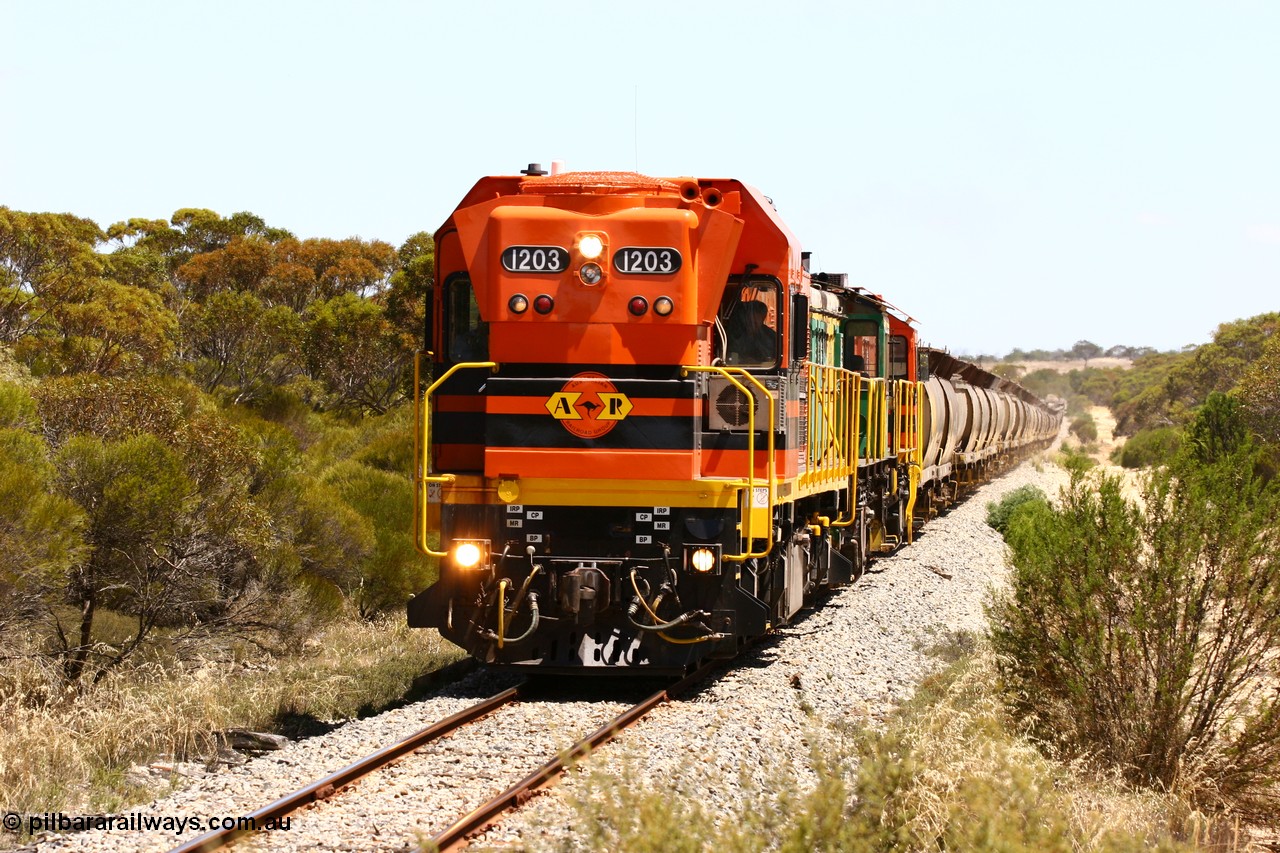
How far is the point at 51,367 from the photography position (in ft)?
74.4

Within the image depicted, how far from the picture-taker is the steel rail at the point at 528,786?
6.45m

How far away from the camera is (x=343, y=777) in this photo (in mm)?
7539

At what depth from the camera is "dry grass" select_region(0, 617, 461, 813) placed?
332 inches

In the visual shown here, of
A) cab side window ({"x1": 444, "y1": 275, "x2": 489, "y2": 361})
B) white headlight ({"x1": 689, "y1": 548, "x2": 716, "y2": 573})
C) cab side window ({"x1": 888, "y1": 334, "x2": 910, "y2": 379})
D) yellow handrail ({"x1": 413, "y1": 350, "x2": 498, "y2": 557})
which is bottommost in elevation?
white headlight ({"x1": 689, "y1": 548, "x2": 716, "y2": 573})

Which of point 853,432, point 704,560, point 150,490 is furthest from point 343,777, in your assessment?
point 853,432

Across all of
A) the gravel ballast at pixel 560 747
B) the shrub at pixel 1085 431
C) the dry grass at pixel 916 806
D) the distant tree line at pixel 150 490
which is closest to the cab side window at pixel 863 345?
the gravel ballast at pixel 560 747

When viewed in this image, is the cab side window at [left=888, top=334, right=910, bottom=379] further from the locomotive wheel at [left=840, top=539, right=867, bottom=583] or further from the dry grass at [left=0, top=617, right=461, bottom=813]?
the dry grass at [left=0, top=617, right=461, bottom=813]

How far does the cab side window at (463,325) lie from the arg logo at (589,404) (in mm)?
877

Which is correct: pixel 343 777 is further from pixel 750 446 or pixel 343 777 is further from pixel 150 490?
pixel 150 490

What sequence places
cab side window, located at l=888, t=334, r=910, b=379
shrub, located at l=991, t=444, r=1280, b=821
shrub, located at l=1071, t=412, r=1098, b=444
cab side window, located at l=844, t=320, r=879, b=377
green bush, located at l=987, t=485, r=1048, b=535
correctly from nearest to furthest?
1. shrub, located at l=991, t=444, r=1280, b=821
2. cab side window, located at l=844, t=320, r=879, b=377
3. cab side window, located at l=888, t=334, r=910, b=379
4. green bush, located at l=987, t=485, r=1048, b=535
5. shrub, located at l=1071, t=412, r=1098, b=444

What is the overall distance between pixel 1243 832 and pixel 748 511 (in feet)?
12.6

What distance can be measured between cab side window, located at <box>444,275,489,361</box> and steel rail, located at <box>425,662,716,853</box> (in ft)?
9.58

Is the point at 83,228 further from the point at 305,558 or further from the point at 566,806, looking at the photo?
the point at 566,806

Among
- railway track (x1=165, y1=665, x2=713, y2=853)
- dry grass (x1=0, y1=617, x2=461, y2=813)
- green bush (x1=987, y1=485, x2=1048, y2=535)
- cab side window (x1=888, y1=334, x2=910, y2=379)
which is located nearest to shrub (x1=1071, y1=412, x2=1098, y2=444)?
green bush (x1=987, y1=485, x2=1048, y2=535)
